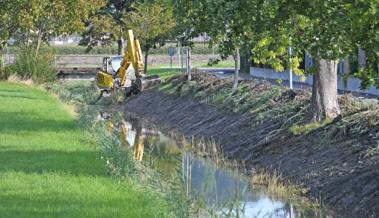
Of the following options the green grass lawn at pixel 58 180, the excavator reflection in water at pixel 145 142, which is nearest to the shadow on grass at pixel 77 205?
the green grass lawn at pixel 58 180

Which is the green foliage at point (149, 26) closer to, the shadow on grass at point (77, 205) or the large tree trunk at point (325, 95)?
the large tree trunk at point (325, 95)

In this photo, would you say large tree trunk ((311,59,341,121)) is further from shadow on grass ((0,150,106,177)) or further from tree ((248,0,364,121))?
shadow on grass ((0,150,106,177))

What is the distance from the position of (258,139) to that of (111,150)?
295 inches

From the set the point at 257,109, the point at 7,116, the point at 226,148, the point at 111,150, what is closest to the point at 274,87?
the point at 257,109

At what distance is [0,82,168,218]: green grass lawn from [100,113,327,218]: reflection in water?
44.9 inches

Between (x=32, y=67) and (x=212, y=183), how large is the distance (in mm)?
37971

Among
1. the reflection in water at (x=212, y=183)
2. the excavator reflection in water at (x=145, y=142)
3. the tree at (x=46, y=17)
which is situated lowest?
the excavator reflection in water at (x=145, y=142)

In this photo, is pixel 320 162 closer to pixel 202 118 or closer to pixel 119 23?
pixel 202 118

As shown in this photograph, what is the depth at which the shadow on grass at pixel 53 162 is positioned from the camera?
1742 cm

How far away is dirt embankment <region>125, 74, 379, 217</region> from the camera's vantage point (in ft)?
60.7

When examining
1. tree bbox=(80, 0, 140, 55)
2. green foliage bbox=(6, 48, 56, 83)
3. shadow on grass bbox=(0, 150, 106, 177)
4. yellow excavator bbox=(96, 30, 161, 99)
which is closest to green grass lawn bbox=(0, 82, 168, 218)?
shadow on grass bbox=(0, 150, 106, 177)

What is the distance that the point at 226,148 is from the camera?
88.1 ft

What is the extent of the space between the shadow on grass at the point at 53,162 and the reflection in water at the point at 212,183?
1697mm

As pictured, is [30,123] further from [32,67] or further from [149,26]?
[149,26]
